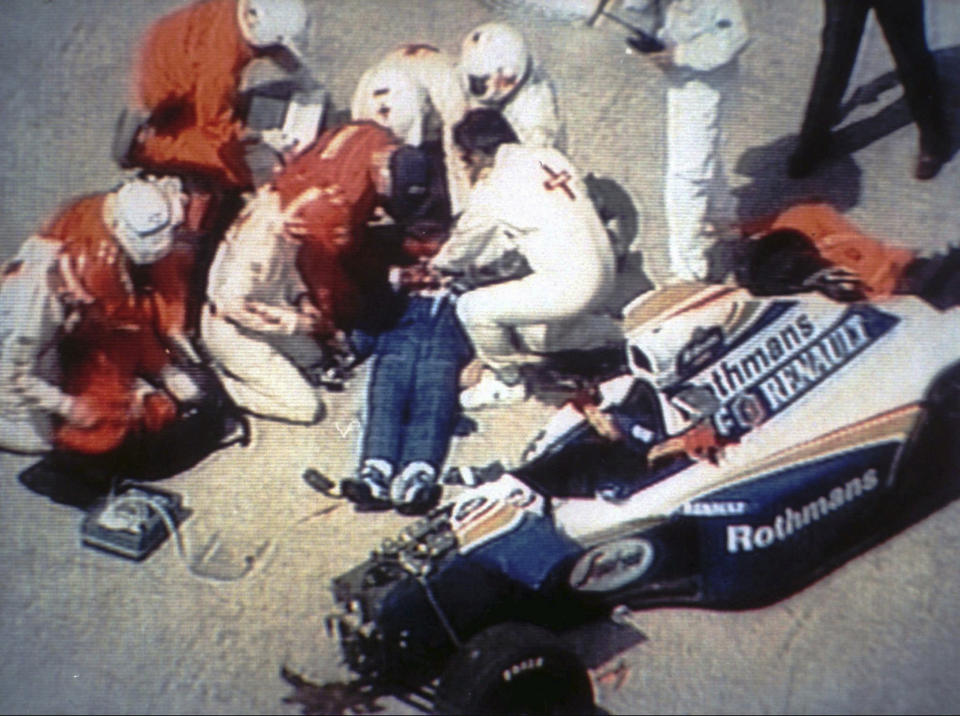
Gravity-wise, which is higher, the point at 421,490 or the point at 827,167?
the point at 827,167

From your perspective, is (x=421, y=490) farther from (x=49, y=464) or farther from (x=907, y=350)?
(x=907, y=350)

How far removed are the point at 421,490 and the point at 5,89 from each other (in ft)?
6.27

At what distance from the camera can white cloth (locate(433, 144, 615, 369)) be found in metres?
3.28

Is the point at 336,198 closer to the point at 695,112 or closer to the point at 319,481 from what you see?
A: the point at 319,481

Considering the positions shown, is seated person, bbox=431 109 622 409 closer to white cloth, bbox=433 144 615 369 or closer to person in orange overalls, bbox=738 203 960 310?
white cloth, bbox=433 144 615 369

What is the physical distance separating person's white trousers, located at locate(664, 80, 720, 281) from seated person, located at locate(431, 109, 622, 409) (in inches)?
10.9

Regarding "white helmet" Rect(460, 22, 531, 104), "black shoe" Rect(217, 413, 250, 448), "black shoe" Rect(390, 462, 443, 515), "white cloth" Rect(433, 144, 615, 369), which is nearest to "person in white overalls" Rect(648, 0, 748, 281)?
"white cloth" Rect(433, 144, 615, 369)

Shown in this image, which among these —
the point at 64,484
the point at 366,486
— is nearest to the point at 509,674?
the point at 366,486

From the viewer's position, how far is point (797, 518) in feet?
11.3

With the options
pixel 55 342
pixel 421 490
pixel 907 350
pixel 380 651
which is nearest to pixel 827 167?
pixel 907 350

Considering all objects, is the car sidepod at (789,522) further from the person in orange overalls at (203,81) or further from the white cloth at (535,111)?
the person in orange overalls at (203,81)

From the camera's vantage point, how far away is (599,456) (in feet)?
10.9

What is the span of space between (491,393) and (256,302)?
0.85 meters

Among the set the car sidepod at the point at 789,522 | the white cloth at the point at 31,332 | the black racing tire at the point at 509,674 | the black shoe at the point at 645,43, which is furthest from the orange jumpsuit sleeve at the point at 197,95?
the car sidepod at the point at 789,522
